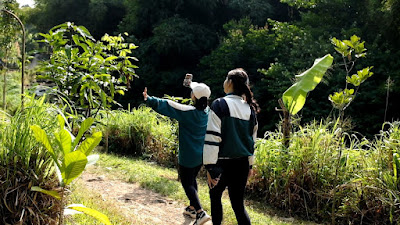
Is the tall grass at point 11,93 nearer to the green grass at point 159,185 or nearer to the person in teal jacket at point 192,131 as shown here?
the green grass at point 159,185

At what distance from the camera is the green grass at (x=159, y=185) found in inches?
176

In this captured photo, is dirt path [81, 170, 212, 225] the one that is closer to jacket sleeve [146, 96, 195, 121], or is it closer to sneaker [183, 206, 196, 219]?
sneaker [183, 206, 196, 219]

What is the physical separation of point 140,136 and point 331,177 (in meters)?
4.88

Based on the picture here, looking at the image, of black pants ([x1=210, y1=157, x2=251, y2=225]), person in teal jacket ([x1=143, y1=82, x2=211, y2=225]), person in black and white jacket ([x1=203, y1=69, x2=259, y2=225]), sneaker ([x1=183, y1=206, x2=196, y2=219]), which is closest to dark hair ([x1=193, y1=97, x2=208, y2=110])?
person in teal jacket ([x1=143, y1=82, x2=211, y2=225])

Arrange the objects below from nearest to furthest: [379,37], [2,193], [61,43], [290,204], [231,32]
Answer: [2,193], [61,43], [290,204], [379,37], [231,32]

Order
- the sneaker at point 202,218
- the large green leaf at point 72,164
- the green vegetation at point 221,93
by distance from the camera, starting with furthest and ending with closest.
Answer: the sneaker at point 202,218
the green vegetation at point 221,93
the large green leaf at point 72,164

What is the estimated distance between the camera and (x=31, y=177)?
2736 mm

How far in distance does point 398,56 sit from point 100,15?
1695 cm

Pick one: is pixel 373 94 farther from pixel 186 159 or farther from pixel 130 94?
pixel 130 94

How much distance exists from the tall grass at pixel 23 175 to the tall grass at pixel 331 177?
330cm

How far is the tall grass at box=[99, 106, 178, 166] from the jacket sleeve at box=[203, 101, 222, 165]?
492 cm

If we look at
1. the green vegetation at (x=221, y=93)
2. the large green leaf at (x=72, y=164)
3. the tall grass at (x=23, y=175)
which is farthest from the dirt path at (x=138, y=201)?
the large green leaf at (x=72, y=164)

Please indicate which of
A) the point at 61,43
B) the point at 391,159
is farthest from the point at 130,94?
the point at 391,159

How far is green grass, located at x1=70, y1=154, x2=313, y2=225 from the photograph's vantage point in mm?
4477
